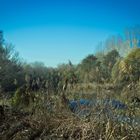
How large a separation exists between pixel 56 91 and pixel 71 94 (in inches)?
17.2

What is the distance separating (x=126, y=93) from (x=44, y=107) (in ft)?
6.42

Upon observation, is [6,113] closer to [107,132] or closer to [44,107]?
[44,107]

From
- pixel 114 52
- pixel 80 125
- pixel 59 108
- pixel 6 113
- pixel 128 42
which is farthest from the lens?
pixel 128 42

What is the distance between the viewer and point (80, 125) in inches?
226

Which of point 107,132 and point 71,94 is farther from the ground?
point 71,94

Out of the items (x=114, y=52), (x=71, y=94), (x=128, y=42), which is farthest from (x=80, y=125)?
(x=128, y=42)

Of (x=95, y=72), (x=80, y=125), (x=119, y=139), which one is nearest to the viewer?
(x=119, y=139)

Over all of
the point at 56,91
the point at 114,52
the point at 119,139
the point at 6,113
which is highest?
the point at 114,52

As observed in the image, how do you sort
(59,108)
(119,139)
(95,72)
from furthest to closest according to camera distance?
1. (95,72)
2. (59,108)
3. (119,139)

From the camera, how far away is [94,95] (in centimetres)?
710

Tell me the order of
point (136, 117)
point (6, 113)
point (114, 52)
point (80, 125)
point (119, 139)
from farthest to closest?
point (114, 52) < point (6, 113) < point (136, 117) < point (80, 125) < point (119, 139)

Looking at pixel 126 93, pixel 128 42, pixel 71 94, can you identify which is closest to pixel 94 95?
pixel 126 93

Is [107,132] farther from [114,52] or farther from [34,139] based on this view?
[114,52]

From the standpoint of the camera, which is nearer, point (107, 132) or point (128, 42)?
point (107, 132)
